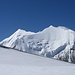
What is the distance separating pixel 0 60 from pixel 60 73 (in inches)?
90.0

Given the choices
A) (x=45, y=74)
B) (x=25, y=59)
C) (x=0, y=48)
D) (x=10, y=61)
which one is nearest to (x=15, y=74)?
(x=45, y=74)

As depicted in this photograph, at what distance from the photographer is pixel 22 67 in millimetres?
8055

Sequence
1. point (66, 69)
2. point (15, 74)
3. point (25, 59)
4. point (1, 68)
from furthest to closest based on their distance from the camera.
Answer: point (25, 59) → point (66, 69) → point (1, 68) → point (15, 74)

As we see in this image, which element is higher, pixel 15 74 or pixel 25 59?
pixel 25 59

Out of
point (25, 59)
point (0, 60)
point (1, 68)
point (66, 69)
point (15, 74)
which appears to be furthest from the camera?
point (25, 59)

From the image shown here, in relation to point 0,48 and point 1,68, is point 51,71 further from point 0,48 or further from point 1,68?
point 0,48

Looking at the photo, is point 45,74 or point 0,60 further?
point 0,60

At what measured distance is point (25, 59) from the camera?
9609mm

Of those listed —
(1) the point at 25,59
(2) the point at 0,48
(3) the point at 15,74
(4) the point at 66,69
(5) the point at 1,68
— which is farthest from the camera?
(2) the point at 0,48

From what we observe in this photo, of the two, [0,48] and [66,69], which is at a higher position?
[0,48]

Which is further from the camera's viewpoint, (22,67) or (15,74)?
(22,67)

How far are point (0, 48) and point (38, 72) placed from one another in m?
3.91

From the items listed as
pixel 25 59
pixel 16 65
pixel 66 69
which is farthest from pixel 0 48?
pixel 66 69

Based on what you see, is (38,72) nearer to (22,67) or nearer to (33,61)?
(22,67)
